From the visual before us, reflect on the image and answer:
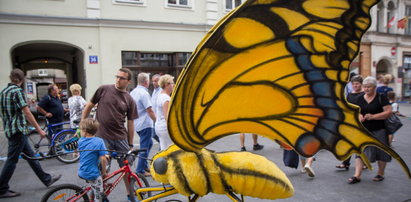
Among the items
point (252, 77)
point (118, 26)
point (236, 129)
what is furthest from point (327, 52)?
point (118, 26)

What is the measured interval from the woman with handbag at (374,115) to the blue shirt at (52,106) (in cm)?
587

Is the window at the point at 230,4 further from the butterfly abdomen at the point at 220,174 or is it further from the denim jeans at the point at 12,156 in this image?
the butterfly abdomen at the point at 220,174

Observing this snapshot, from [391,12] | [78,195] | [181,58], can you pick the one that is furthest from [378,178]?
[391,12]

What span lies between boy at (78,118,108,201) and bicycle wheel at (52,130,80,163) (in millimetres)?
2740

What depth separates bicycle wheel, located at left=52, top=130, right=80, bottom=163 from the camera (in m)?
5.43

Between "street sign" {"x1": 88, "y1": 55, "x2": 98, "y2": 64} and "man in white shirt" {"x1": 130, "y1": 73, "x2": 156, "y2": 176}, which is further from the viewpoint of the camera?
"street sign" {"x1": 88, "y1": 55, "x2": 98, "y2": 64}

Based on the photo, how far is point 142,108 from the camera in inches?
177

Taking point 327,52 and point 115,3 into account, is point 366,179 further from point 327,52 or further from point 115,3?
point 115,3

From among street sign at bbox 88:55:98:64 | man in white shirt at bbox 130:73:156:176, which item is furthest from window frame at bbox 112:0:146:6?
man in white shirt at bbox 130:73:156:176

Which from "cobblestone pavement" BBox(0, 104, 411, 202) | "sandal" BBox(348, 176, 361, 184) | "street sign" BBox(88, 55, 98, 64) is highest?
"street sign" BBox(88, 55, 98, 64)

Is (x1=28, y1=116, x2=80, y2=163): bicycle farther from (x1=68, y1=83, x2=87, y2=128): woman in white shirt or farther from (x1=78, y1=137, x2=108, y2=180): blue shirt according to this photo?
(x1=78, y1=137, x2=108, y2=180): blue shirt

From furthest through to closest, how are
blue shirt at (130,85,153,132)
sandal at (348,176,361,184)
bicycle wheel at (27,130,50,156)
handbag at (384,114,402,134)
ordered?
bicycle wheel at (27,130,50,156) < blue shirt at (130,85,153,132) < handbag at (384,114,402,134) < sandal at (348,176,361,184)

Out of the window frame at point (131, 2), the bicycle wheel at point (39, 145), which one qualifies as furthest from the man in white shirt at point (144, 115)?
the window frame at point (131, 2)

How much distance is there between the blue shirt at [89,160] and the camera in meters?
2.89
